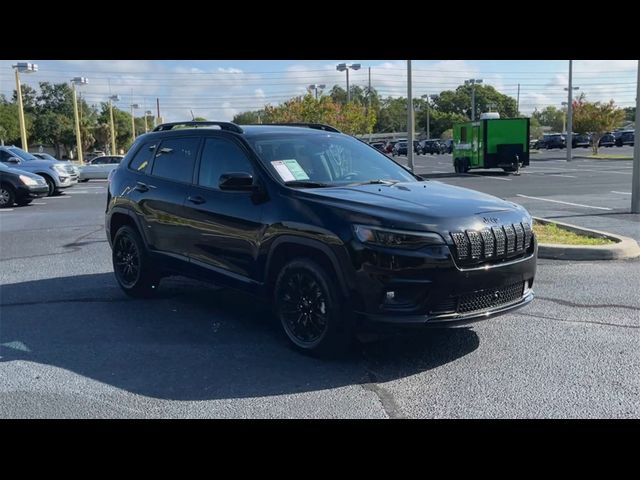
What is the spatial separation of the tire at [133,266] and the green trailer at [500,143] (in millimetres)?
24902

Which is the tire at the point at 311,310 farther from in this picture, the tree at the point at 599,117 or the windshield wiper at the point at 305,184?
the tree at the point at 599,117

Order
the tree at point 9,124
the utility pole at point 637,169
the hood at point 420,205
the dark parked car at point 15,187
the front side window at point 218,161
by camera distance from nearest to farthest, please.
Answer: the hood at point 420,205
the front side window at point 218,161
the utility pole at point 637,169
the dark parked car at point 15,187
the tree at point 9,124

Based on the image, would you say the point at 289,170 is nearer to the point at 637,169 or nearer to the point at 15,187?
the point at 637,169

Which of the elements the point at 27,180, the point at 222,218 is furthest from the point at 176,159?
the point at 27,180

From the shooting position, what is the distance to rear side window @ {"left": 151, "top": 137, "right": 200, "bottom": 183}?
660 cm

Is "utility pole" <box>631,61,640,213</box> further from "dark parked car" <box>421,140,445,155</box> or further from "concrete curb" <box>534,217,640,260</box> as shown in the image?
"dark parked car" <box>421,140,445,155</box>

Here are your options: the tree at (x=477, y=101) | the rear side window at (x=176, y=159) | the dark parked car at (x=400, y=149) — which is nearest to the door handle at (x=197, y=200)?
the rear side window at (x=176, y=159)

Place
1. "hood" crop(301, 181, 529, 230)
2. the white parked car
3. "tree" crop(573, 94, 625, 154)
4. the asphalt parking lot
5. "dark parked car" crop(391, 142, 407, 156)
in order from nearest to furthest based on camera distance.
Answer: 1. the asphalt parking lot
2. "hood" crop(301, 181, 529, 230)
3. the white parked car
4. "tree" crop(573, 94, 625, 154)
5. "dark parked car" crop(391, 142, 407, 156)

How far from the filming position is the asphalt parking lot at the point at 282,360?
4.32 m

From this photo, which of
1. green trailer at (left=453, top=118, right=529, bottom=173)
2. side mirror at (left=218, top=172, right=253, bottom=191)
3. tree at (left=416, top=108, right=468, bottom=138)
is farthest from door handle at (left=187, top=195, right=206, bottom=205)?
tree at (left=416, top=108, right=468, bottom=138)

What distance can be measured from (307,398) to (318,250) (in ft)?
3.92

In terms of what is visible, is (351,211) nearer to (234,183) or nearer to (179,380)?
(234,183)

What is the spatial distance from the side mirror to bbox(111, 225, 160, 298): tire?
6.52 ft

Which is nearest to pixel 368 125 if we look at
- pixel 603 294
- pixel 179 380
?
pixel 603 294
